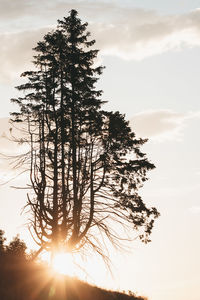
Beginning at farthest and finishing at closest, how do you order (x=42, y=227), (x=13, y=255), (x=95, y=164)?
(x=95, y=164)
(x=42, y=227)
(x=13, y=255)

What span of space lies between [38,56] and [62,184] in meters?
7.78

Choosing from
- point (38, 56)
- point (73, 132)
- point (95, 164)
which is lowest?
point (95, 164)

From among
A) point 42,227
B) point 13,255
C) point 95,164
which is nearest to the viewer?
point 13,255

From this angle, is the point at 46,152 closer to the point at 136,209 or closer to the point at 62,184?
the point at 62,184

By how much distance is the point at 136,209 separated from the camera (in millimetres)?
25344

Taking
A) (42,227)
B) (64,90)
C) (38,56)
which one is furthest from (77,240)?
(38,56)

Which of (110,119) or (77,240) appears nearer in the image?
(77,240)

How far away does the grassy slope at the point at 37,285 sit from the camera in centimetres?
1498

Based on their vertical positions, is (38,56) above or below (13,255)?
above

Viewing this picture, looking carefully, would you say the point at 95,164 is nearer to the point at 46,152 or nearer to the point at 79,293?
the point at 46,152

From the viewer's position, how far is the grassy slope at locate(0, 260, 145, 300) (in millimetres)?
14980

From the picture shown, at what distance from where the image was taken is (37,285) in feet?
53.4

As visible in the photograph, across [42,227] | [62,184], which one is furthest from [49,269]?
[62,184]

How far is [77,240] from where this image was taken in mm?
23469
